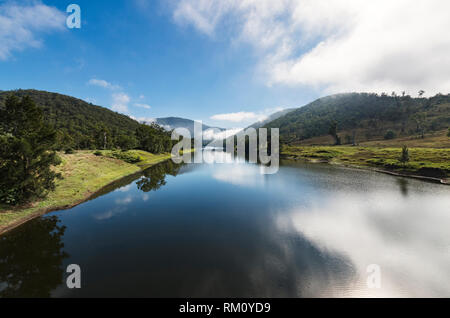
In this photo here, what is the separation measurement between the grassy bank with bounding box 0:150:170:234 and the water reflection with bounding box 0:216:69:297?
6.60ft

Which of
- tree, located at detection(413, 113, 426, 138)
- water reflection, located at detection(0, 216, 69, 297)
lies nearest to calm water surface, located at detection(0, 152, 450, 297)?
water reflection, located at detection(0, 216, 69, 297)

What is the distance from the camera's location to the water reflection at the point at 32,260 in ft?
31.3

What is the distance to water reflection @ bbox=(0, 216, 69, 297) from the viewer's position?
9531 millimetres

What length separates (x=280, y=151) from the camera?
349 ft

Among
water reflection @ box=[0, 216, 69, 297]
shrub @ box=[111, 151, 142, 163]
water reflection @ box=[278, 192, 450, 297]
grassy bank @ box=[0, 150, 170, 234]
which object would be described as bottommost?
water reflection @ box=[278, 192, 450, 297]

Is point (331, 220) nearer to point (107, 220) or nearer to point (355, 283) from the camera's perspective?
point (355, 283)

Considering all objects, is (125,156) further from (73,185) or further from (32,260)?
(32,260)

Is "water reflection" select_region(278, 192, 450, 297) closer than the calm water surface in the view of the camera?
No

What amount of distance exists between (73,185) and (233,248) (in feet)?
95.2

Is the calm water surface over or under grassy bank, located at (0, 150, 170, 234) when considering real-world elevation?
under

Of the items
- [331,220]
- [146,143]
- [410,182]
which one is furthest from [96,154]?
[410,182]

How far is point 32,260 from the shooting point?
38.9ft

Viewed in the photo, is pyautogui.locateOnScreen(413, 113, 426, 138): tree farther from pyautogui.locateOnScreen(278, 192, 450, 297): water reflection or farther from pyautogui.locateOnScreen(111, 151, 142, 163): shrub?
pyautogui.locateOnScreen(111, 151, 142, 163): shrub
